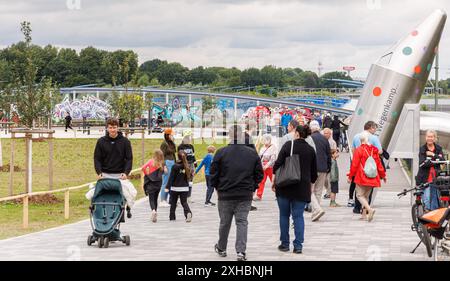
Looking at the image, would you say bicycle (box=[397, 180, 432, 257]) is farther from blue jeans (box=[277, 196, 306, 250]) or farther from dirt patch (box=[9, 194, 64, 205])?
dirt patch (box=[9, 194, 64, 205])

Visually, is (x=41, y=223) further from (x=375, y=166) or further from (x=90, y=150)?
(x=90, y=150)

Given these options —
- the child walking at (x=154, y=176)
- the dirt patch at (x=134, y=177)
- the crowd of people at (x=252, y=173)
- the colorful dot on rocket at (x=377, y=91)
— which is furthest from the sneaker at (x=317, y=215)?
the colorful dot on rocket at (x=377, y=91)

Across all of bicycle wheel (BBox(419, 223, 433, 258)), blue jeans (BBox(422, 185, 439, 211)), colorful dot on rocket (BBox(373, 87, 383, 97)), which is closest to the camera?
Result: bicycle wheel (BBox(419, 223, 433, 258))

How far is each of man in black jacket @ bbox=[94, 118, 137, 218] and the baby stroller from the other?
5.7 inches

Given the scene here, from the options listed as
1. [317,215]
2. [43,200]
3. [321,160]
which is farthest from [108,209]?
[43,200]

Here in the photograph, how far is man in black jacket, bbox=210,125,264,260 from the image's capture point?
476 inches

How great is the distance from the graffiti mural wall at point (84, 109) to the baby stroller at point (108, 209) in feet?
223

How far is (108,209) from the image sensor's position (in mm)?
13617

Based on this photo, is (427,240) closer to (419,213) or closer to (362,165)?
(419,213)

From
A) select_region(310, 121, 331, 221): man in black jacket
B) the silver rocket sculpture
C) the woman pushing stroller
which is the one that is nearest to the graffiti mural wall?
the silver rocket sculpture

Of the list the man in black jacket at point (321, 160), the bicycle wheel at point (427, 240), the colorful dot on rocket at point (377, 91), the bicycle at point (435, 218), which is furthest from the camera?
the colorful dot on rocket at point (377, 91)

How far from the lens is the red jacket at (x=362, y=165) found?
16859 millimetres

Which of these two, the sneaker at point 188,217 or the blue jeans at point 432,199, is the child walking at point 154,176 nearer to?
the sneaker at point 188,217

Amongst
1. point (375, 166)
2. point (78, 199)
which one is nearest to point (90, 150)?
point (78, 199)
